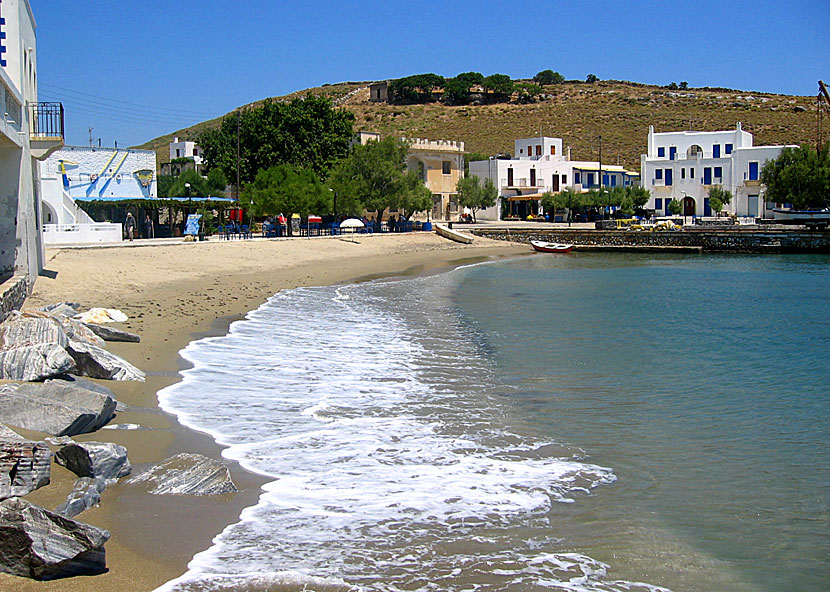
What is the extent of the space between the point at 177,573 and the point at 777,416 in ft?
27.8

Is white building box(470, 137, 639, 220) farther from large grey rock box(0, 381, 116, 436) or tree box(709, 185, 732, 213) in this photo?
large grey rock box(0, 381, 116, 436)

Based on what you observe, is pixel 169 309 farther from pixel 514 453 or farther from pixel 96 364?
pixel 514 453

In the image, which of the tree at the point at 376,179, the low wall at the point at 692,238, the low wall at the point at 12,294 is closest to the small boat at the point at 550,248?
the low wall at the point at 692,238

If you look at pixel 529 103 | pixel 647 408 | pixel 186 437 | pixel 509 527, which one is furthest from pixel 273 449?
pixel 529 103

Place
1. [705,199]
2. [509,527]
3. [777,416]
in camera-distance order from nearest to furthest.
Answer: [509,527]
[777,416]
[705,199]

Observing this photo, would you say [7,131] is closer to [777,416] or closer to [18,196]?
[18,196]

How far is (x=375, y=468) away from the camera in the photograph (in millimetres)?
7977

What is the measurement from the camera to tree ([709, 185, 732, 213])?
70.9 metres

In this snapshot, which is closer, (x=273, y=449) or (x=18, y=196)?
(x=273, y=449)

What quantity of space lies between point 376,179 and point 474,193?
1795cm

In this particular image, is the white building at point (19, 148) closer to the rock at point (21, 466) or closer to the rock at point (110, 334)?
the rock at point (110, 334)

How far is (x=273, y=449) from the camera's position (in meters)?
8.52

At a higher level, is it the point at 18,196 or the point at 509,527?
the point at 18,196

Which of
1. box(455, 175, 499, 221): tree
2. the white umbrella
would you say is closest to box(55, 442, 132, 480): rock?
the white umbrella
